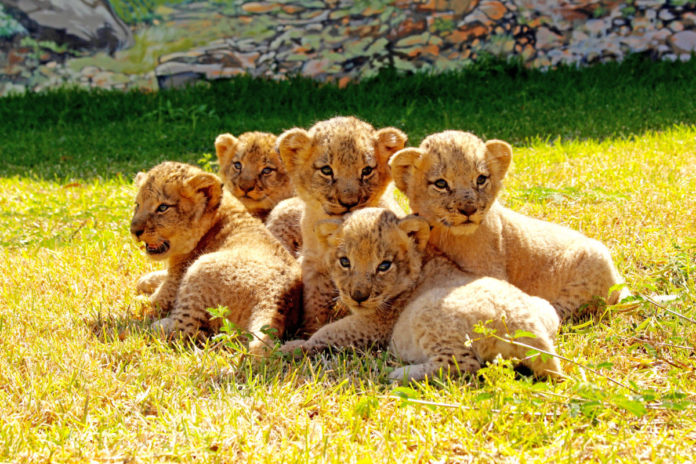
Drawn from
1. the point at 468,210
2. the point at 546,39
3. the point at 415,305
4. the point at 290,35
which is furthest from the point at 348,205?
the point at 546,39

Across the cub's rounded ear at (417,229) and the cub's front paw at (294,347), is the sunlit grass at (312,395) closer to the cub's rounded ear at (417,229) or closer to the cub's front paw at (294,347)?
the cub's front paw at (294,347)

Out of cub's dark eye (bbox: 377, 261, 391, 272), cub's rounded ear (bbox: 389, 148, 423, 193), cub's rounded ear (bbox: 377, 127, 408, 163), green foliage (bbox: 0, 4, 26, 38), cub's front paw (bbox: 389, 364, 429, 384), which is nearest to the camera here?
cub's front paw (bbox: 389, 364, 429, 384)

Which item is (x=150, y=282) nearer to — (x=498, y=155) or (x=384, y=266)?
(x=384, y=266)

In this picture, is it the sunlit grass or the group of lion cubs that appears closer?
the sunlit grass

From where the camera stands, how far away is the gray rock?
13.1 metres

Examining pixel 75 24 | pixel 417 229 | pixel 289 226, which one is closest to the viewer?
pixel 417 229

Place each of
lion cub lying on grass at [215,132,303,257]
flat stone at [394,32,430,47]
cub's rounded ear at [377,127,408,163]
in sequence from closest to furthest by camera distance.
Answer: cub's rounded ear at [377,127,408,163] → lion cub lying on grass at [215,132,303,257] → flat stone at [394,32,430,47]

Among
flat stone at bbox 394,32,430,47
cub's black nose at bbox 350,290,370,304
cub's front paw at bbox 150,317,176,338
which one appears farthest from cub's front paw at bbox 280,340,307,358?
flat stone at bbox 394,32,430,47

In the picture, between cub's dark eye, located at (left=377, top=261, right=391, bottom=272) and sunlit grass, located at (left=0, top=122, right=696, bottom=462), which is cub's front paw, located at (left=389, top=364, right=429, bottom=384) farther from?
cub's dark eye, located at (left=377, top=261, right=391, bottom=272)

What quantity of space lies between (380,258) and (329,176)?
1.01 meters

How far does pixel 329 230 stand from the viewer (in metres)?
4.46

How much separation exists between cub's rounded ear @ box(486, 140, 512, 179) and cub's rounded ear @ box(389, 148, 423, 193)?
0.45 m

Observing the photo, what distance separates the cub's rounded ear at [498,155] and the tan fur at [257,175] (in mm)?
2191

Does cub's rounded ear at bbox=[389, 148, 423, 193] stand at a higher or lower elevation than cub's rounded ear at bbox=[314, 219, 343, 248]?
higher
